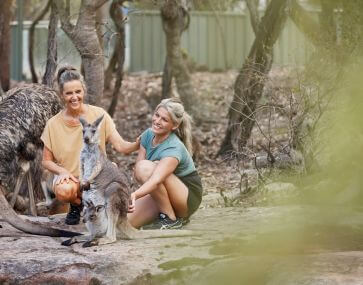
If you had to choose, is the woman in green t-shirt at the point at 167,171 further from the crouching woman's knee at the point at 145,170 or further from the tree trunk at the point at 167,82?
the tree trunk at the point at 167,82

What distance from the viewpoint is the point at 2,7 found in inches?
546

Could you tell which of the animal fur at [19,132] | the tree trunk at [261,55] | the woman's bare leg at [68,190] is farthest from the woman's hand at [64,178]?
the tree trunk at [261,55]

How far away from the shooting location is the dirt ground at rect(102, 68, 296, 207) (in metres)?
9.50

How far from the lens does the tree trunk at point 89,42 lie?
317 inches

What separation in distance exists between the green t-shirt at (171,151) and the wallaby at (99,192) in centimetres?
58

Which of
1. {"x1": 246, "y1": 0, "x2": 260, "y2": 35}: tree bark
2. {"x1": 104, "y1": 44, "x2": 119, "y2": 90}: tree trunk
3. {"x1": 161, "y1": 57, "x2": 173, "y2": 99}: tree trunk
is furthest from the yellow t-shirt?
{"x1": 104, "y1": 44, "x2": 119, "y2": 90}: tree trunk

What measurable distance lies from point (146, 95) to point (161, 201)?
12.4 meters

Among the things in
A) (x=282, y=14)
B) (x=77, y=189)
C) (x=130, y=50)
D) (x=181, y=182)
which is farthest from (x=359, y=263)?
(x=130, y=50)

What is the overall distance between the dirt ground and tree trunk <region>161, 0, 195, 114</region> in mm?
422

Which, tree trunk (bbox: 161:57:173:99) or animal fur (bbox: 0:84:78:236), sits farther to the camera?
tree trunk (bbox: 161:57:173:99)

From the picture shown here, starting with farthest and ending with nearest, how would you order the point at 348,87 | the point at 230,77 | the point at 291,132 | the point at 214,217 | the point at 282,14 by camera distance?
1. the point at 230,77
2. the point at 282,14
3. the point at 291,132
4. the point at 214,217
5. the point at 348,87

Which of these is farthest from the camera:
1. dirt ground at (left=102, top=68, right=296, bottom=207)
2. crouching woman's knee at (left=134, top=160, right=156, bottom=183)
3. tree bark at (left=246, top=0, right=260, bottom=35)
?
tree bark at (left=246, top=0, right=260, bottom=35)

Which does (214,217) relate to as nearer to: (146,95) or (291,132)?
(291,132)

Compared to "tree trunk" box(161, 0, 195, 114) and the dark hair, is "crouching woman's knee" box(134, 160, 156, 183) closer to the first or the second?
the dark hair
